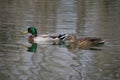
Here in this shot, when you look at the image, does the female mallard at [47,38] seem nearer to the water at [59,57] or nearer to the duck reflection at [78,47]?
the water at [59,57]

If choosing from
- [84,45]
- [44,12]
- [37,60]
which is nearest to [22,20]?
[44,12]

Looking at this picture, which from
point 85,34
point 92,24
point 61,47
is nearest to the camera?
point 61,47

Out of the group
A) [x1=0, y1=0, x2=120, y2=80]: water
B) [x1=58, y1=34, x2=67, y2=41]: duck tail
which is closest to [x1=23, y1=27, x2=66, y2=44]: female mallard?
[x1=58, y1=34, x2=67, y2=41]: duck tail

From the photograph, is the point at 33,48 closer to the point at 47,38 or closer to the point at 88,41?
the point at 47,38

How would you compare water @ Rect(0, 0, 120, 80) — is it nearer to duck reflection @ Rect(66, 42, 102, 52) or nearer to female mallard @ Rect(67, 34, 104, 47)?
duck reflection @ Rect(66, 42, 102, 52)

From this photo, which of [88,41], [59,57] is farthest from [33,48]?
[59,57]

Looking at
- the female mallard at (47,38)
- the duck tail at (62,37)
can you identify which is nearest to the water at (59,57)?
the female mallard at (47,38)

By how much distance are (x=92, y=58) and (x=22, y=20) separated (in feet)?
30.5

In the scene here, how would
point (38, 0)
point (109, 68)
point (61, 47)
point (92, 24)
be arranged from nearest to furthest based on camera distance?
point (109, 68) → point (61, 47) → point (92, 24) → point (38, 0)

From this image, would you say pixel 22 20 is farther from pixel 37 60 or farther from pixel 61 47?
pixel 37 60

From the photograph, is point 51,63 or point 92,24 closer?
point 51,63

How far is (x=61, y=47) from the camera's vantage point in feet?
46.4

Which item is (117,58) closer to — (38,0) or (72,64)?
(72,64)

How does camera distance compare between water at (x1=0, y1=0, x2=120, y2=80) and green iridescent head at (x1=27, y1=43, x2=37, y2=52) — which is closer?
water at (x1=0, y1=0, x2=120, y2=80)
